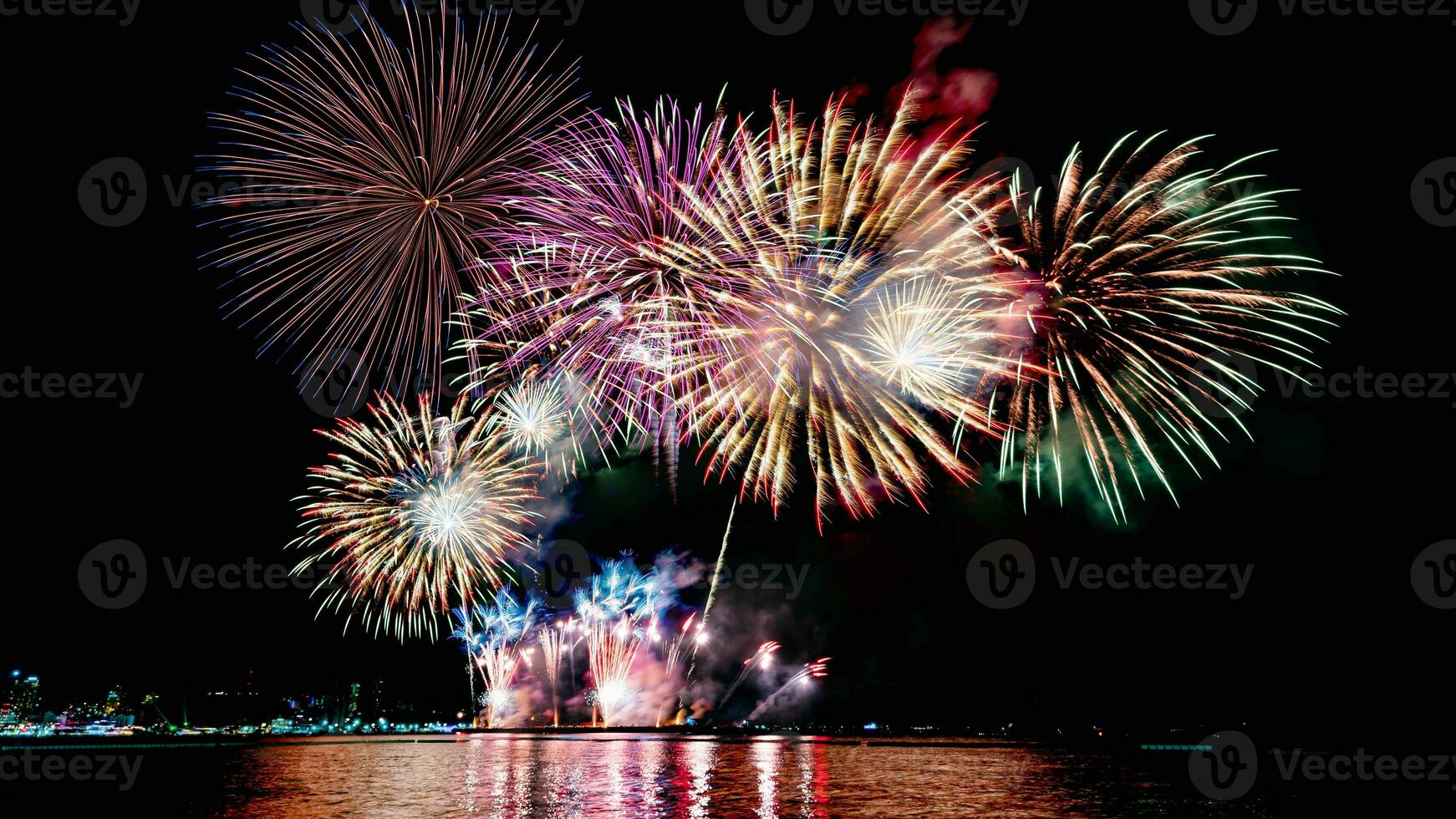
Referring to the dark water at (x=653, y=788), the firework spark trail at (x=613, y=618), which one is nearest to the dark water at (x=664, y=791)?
the dark water at (x=653, y=788)

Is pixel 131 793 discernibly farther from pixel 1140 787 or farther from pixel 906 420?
pixel 1140 787

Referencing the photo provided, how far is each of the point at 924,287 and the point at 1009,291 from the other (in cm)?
Answer: 192

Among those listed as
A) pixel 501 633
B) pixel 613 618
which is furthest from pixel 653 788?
pixel 501 633

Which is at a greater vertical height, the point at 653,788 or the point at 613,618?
the point at 613,618

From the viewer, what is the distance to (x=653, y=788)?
79.7 feet

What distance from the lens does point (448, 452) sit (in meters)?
29.1

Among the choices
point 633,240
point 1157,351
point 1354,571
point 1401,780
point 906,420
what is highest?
point 633,240

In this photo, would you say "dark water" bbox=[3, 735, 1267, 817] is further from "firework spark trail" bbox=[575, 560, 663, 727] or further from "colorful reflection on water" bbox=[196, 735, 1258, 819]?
"firework spark trail" bbox=[575, 560, 663, 727]

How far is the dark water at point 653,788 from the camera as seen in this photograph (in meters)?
19.3

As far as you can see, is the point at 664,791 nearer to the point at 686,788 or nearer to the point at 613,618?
the point at 686,788

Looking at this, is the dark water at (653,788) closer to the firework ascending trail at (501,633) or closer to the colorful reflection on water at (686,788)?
the colorful reflection on water at (686,788)

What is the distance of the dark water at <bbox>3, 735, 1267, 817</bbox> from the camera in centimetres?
1933

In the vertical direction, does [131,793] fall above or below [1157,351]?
below

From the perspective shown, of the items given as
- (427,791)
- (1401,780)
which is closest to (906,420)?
(427,791)
